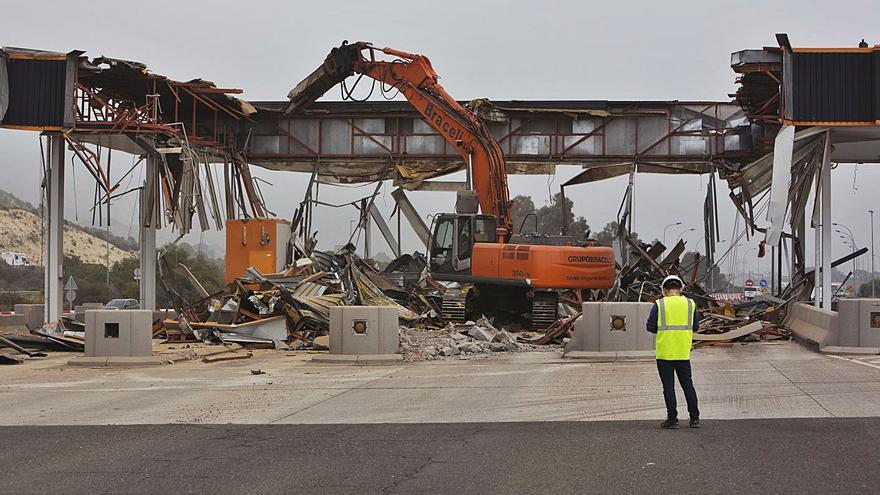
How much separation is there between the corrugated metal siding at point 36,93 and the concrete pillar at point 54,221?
83 centimetres

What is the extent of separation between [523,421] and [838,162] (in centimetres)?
2152

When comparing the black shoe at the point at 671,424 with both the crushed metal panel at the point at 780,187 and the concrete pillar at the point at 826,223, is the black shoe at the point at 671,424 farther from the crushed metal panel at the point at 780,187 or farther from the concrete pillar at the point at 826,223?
the concrete pillar at the point at 826,223

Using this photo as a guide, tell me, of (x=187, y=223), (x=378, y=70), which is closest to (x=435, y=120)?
(x=378, y=70)

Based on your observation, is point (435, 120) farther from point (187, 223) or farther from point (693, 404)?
point (693, 404)

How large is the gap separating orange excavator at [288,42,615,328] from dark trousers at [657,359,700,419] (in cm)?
1306

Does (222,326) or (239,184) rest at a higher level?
(239,184)

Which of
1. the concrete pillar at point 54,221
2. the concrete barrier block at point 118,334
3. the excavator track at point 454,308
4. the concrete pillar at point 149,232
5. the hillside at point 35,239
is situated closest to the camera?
the concrete barrier block at point 118,334

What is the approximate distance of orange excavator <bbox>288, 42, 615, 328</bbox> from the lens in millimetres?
24484

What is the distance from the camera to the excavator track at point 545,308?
24.9 metres

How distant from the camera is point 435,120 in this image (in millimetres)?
28938

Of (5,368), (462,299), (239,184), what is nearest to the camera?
(5,368)

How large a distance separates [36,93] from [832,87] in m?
19.1

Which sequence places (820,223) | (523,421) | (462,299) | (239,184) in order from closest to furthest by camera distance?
(523,421), (820,223), (462,299), (239,184)

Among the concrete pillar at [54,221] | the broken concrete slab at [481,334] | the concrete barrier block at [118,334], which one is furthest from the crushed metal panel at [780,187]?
the concrete pillar at [54,221]
